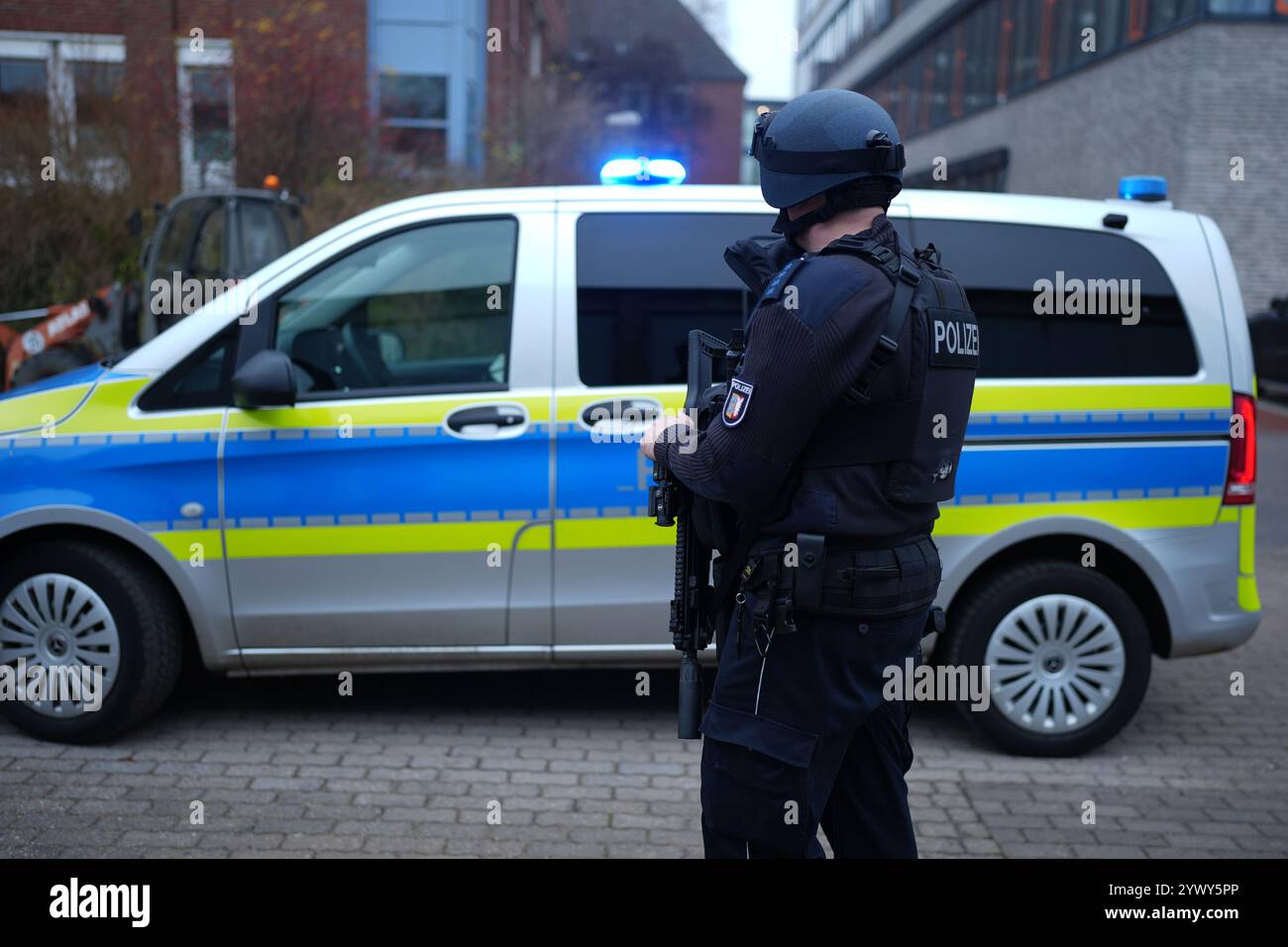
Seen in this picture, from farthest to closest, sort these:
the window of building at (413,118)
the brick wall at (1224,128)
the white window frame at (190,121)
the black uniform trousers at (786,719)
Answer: the brick wall at (1224,128) → the window of building at (413,118) → the white window frame at (190,121) → the black uniform trousers at (786,719)

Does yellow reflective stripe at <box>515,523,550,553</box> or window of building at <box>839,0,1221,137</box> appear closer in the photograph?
yellow reflective stripe at <box>515,523,550,553</box>

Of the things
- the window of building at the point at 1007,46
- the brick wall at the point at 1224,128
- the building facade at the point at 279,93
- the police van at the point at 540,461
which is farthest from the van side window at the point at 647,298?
the window of building at the point at 1007,46

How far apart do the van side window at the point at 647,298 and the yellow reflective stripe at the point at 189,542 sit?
57.2 inches

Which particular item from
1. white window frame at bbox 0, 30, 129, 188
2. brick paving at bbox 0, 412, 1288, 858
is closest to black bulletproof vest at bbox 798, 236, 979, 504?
brick paving at bbox 0, 412, 1288, 858

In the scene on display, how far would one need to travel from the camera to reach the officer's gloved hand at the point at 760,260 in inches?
108

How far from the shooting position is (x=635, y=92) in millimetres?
49844

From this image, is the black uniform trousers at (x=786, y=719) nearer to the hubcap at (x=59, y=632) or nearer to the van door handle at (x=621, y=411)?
the van door handle at (x=621, y=411)

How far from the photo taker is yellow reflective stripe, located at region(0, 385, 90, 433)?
469cm

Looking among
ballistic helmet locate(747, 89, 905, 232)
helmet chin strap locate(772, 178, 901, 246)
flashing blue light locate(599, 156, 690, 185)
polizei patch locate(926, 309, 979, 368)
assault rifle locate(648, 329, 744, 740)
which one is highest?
flashing blue light locate(599, 156, 690, 185)

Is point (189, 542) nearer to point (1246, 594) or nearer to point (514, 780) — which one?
point (514, 780)

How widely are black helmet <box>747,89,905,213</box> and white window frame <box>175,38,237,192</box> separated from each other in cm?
1342

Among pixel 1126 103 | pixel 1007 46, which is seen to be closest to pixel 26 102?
pixel 1126 103
